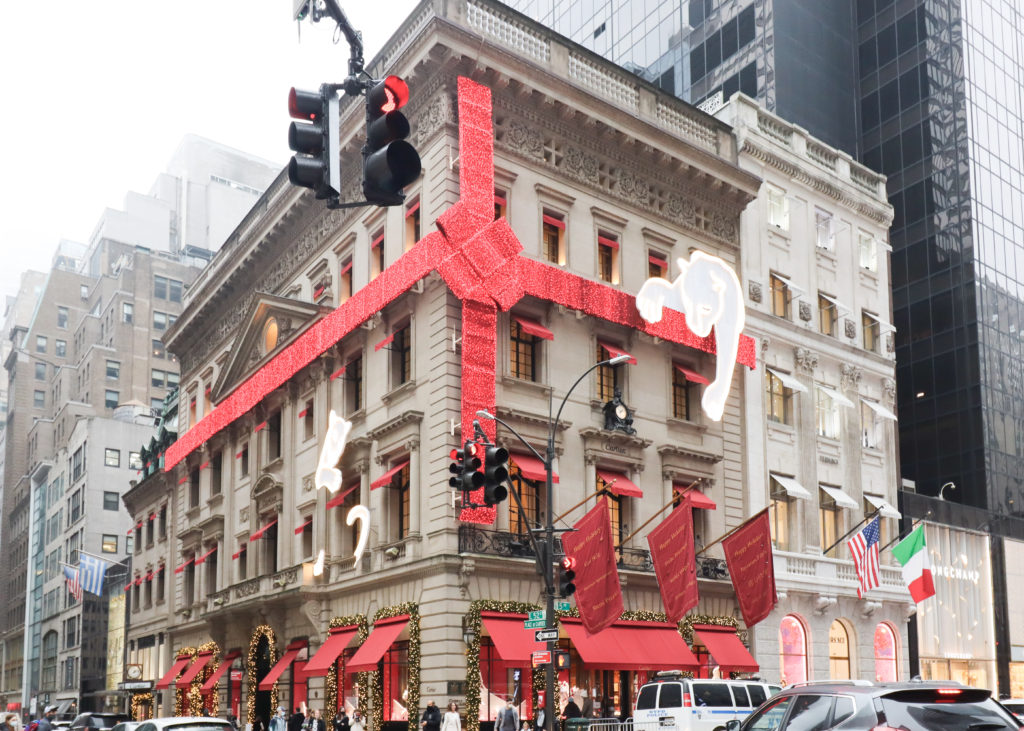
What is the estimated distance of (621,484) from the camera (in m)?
35.9

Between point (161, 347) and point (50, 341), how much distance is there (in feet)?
87.7

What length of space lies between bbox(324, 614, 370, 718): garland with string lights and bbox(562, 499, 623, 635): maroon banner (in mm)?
8785

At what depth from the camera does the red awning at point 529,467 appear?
33.2 meters

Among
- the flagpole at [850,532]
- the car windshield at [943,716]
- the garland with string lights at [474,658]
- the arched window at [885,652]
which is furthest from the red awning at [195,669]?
the car windshield at [943,716]

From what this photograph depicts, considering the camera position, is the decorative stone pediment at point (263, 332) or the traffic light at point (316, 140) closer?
the traffic light at point (316, 140)

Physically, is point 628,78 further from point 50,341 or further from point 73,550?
point 50,341

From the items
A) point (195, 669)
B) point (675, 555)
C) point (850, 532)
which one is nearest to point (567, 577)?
point (675, 555)

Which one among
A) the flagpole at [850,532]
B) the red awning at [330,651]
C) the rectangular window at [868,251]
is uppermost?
the rectangular window at [868,251]

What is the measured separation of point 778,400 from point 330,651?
18.5m

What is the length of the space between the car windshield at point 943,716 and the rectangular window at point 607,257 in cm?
2819

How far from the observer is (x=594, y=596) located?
29.2 metres

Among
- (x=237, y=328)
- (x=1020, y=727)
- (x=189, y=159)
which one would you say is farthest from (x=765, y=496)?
(x=189, y=159)

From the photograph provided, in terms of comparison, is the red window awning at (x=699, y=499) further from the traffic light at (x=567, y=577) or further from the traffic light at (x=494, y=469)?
the traffic light at (x=494, y=469)

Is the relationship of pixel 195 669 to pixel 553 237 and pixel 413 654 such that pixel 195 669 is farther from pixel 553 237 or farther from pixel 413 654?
pixel 553 237
